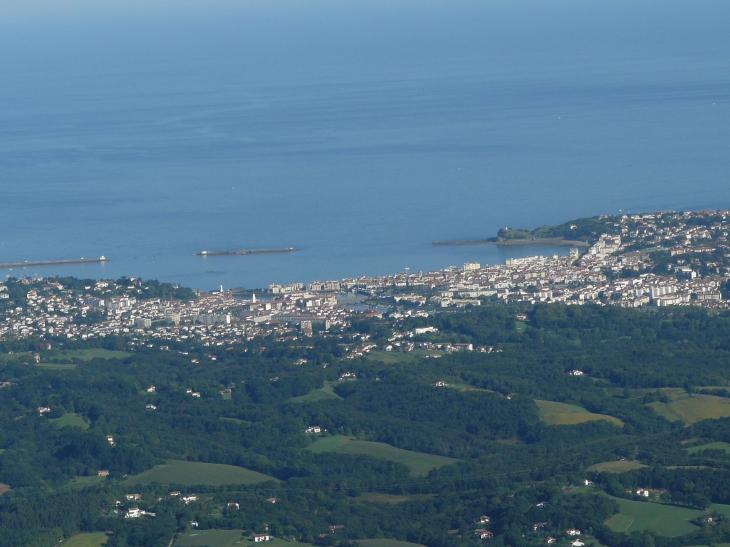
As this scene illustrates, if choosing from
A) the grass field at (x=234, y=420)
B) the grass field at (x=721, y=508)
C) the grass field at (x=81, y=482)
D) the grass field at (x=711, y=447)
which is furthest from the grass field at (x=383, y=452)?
the grass field at (x=721, y=508)

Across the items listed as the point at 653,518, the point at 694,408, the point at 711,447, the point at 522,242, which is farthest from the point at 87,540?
the point at 522,242

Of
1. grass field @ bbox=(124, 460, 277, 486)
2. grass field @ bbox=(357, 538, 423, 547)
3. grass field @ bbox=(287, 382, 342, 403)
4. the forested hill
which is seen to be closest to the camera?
grass field @ bbox=(357, 538, 423, 547)

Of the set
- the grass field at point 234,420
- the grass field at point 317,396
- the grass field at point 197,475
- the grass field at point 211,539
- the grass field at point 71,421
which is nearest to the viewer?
the grass field at point 211,539

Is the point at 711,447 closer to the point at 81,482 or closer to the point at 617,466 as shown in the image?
the point at 617,466

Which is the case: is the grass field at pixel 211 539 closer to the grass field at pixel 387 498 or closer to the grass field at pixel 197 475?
the grass field at pixel 387 498

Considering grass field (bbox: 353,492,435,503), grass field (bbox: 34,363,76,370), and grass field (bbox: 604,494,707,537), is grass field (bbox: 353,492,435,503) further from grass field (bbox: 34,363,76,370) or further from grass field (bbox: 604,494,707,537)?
grass field (bbox: 34,363,76,370)

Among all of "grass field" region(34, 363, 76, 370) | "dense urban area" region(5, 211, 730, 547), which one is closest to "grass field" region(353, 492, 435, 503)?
"dense urban area" region(5, 211, 730, 547)

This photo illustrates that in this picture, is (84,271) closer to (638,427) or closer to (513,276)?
(513,276)
